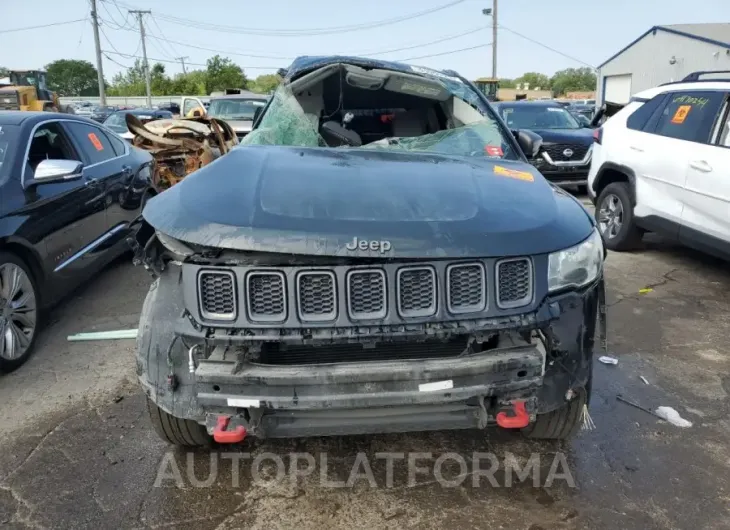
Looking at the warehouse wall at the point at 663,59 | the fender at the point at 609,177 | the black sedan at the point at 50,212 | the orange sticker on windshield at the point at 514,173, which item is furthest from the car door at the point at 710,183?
the warehouse wall at the point at 663,59

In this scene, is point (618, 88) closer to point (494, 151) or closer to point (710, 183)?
point (710, 183)

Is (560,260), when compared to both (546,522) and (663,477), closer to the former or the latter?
(546,522)

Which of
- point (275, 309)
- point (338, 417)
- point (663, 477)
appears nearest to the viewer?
point (275, 309)

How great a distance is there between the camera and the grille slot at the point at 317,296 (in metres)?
2.12

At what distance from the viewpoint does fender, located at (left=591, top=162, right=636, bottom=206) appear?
6.23 m

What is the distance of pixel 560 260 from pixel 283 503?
5.03 ft

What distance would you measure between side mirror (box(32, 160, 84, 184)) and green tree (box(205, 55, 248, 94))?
63525 mm

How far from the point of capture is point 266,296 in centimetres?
213

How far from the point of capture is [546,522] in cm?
243

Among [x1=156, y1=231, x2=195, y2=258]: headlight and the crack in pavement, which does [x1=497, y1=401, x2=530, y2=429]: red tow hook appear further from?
the crack in pavement

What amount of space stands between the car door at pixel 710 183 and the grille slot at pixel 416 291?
3.94 metres

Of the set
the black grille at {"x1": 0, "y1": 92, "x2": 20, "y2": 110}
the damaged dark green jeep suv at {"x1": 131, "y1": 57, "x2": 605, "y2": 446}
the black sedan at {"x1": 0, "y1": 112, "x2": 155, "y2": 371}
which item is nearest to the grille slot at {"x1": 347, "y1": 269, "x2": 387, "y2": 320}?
the damaged dark green jeep suv at {"x1": 131, "y1": 57, "x2": 605, "y2": 446}

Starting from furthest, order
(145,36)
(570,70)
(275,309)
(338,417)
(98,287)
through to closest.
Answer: (570,70) < (145,36) < (98,287) < (338,417) < (275,309)

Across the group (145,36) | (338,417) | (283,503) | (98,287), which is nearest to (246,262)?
(338,417)
